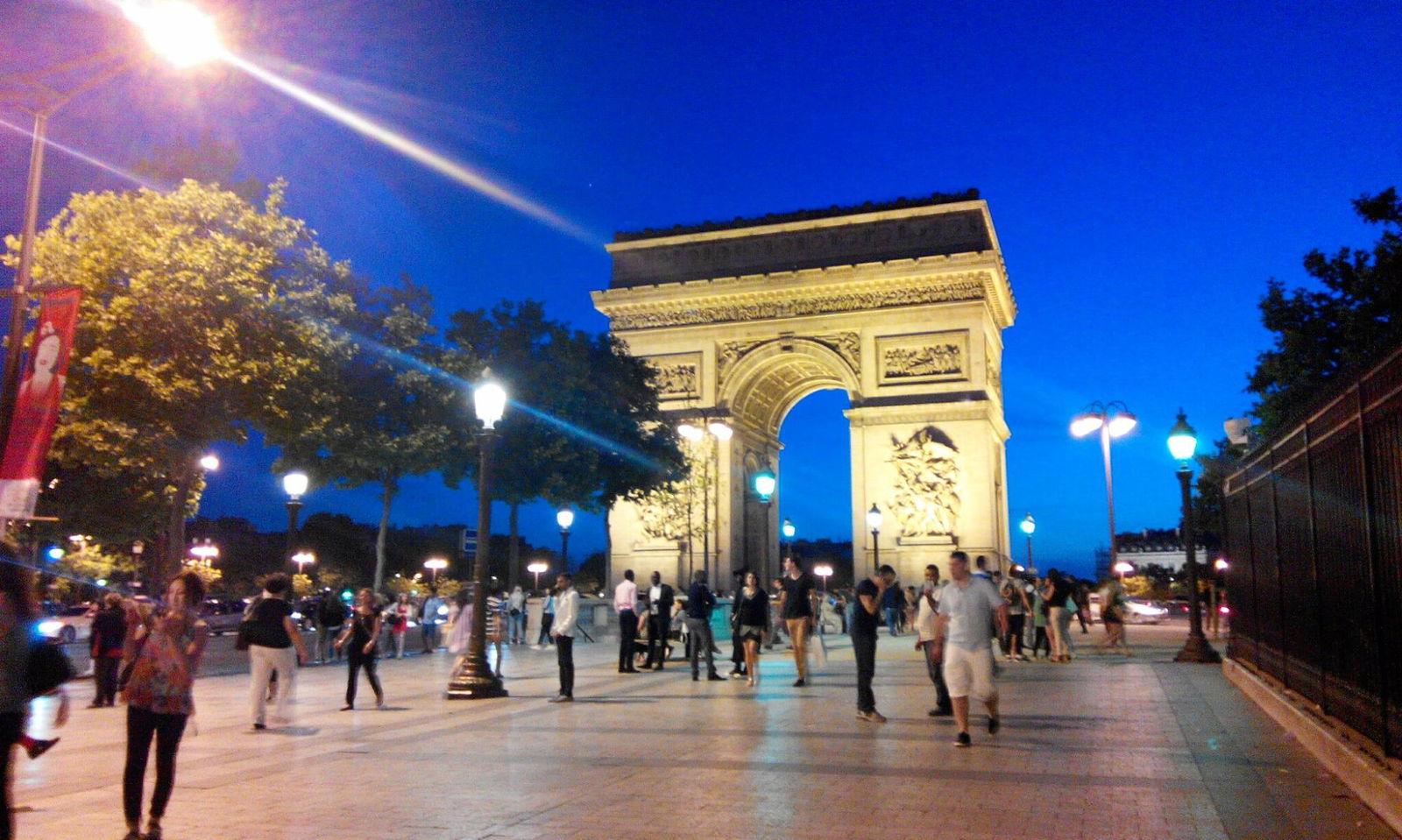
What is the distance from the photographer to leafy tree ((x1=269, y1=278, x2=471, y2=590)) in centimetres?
3181

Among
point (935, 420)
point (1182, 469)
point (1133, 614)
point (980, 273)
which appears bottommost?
point (1133, 614)

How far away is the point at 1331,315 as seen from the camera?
93.2 ft

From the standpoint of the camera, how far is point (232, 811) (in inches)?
288

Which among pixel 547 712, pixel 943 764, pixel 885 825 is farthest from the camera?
pixel 547 712

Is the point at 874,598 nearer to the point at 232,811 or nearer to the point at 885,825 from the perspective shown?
the point at 885,825

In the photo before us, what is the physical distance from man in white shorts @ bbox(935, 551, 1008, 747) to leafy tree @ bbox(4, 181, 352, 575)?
53.3 feet

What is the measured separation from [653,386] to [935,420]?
10.5m

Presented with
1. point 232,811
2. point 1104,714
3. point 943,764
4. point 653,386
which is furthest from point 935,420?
point 232,811

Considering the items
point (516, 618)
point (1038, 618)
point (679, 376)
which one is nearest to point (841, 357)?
point (679, 376)

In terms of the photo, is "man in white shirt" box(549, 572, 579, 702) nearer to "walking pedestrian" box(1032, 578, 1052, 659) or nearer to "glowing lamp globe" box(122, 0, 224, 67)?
"glowing lamp globe" box(122, 0, 224, 67)

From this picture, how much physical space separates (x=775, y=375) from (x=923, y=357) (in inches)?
261

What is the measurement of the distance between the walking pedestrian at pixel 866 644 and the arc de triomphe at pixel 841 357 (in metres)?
26.7

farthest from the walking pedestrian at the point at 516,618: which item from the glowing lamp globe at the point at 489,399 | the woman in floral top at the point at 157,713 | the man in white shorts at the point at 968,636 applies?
the woman in floral top at the point at 157,713

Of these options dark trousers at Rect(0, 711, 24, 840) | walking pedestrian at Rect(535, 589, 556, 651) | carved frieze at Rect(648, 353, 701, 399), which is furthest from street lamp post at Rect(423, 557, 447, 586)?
dark trousers at Rect(0, 711, 24, 840)
